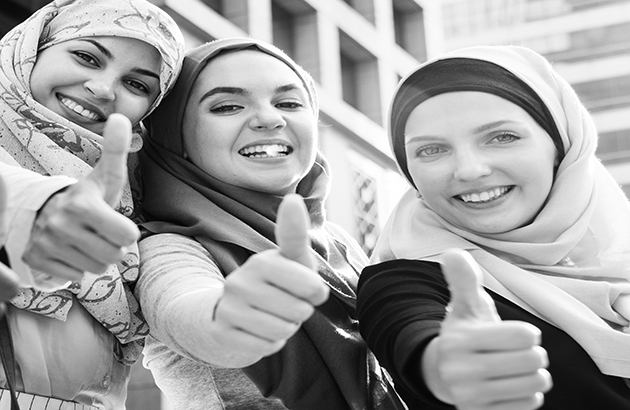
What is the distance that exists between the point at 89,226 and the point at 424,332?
1.82 feet

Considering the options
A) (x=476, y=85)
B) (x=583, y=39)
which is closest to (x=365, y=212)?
(x=476, y=85)

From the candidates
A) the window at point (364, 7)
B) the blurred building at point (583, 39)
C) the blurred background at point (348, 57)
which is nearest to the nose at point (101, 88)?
the blurred background at point (348, 57)

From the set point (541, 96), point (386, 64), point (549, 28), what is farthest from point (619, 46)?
point (541, 96)

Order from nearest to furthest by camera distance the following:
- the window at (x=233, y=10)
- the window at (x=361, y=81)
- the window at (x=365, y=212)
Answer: the window at (x=233, y=10) → the window at (x=365, y=212) → the window at (x=361, y=81)

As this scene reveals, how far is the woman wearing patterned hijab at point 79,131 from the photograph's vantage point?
169 centimetres

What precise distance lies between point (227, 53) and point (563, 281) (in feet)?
2.90

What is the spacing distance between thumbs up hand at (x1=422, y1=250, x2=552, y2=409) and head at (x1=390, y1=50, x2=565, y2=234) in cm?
58

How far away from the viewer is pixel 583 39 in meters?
24.1

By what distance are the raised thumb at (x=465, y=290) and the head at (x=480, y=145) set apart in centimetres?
57

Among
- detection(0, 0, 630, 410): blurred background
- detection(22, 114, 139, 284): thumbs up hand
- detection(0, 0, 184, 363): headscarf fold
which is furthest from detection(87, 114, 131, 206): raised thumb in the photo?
detection(0, 0, 630, 410): blurred background

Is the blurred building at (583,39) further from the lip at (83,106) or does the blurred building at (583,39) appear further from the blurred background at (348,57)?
the lip at (83,106)

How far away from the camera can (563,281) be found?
1841 mm

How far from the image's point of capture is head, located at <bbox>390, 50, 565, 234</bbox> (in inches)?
73.3

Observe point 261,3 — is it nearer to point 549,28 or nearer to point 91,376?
point 91,376
